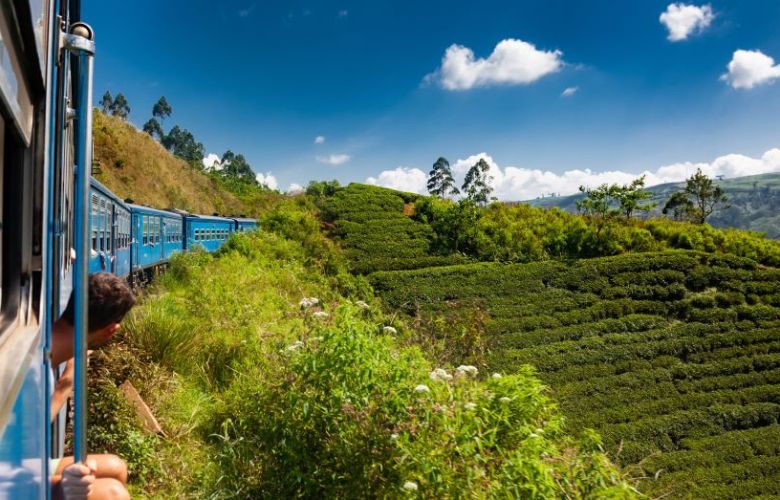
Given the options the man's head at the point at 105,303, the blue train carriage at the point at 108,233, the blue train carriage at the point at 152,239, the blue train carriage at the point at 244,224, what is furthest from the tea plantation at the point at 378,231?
the man's head at the point at 105,303

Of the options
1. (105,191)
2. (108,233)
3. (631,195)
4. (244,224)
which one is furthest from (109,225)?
(631,195)

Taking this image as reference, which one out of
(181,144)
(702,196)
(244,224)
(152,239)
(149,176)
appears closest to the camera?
(152,239)

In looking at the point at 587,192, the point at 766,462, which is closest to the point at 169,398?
the point at 766,462

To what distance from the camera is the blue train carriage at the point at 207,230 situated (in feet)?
48.8

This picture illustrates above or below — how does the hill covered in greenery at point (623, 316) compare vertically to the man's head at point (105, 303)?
below

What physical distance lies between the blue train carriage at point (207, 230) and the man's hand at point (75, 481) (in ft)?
43.3

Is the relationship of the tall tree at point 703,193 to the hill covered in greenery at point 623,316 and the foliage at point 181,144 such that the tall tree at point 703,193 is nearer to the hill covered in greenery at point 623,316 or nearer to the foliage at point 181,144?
the hill covered in greenery at point 623,316

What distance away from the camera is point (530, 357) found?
526 inches

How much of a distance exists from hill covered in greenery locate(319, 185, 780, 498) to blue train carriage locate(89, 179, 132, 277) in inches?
172

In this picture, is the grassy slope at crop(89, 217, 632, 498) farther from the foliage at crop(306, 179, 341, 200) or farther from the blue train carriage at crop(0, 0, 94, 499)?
the foliage at crop(306, 179, 341, 200)

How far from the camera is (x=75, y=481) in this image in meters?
1.11

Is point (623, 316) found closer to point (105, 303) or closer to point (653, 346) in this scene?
point (653, 346)

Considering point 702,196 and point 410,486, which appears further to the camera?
point 702,196

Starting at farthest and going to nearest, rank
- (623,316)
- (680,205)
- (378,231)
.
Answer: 1. (680,205)
2. (378,231)
3. (623,316)
